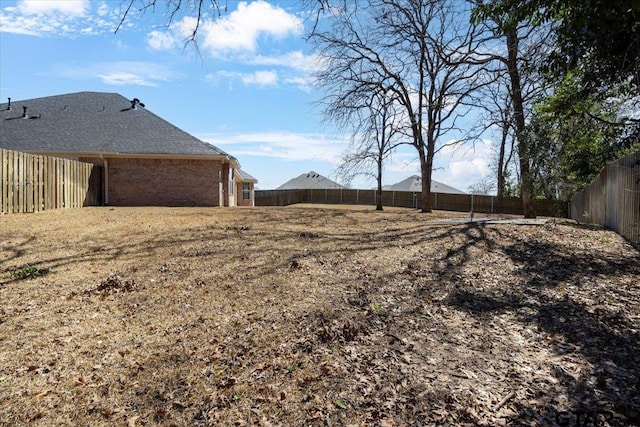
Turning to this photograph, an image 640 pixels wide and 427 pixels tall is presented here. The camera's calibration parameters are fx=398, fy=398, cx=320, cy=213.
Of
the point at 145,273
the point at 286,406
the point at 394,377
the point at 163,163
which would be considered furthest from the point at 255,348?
the point at 163,163

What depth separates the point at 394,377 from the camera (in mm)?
3027

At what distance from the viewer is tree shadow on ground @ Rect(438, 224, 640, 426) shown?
266cm

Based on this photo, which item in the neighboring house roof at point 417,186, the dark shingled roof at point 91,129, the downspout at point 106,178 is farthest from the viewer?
the neighboring house roof at point 417,186

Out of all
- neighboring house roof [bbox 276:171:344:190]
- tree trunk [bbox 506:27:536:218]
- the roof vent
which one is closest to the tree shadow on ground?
tree trunk [bbox 506:27:536:218]

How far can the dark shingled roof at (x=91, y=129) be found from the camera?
649 inches

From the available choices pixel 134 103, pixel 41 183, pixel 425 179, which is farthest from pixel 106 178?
pixel 425 179

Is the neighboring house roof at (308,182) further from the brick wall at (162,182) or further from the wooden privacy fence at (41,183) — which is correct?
the wooden privacy fence at (41,183)

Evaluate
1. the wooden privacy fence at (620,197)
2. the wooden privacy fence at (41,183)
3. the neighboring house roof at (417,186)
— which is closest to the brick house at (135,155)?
the wooden privacy fence at (41,183)

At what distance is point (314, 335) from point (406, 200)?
3107 centimetres

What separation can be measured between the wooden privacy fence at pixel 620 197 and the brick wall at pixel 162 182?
535 inches

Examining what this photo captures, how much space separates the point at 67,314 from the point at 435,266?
4760mm

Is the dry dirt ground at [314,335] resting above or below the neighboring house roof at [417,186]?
below

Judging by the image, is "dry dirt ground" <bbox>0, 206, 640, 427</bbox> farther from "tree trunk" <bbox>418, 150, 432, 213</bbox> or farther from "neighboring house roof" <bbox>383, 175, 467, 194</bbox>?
"neighboring house roof" <bbox>383, 175, 467, 194</bbox>

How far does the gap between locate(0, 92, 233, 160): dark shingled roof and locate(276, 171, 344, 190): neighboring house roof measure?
30.9 meters
